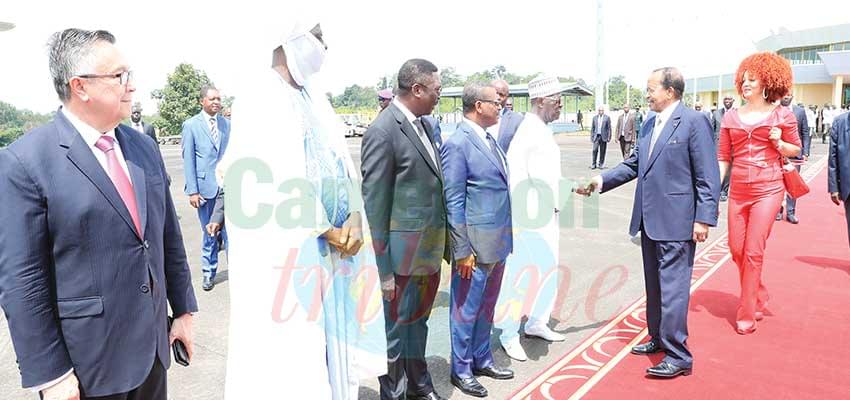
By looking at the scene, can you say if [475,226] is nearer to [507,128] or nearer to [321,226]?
[321,226]

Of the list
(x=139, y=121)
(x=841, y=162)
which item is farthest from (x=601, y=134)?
(x=139, y=121)

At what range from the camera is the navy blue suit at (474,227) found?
10.8ft

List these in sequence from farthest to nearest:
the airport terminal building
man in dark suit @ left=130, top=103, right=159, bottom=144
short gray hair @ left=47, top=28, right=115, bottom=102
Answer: the airport terminal building < man in dark suit @ left=130, top=103, right=159, bottom=144 < short gray hair @ left=47, top=28, right=115, bottom=102

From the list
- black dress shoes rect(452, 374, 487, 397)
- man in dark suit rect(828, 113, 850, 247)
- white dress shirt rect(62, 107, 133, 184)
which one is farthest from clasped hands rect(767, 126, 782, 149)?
white dress shirt rect(62, 107, 133, 184)

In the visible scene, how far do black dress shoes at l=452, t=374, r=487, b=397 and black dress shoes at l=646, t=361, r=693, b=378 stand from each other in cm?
109

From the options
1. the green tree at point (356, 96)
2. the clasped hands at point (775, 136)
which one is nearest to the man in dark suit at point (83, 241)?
the clasped hands at point (775, 136)

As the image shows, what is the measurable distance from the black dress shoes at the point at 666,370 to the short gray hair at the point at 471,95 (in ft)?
6.57

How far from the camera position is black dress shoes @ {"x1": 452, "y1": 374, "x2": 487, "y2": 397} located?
11.0ft

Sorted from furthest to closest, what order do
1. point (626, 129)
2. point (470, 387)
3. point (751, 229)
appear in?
point (626, 129), point (751, 229), point (470, 387)

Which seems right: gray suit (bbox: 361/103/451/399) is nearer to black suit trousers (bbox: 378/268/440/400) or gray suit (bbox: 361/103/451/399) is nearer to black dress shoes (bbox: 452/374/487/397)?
black suit trousers (bbox: 378/268/440/400)

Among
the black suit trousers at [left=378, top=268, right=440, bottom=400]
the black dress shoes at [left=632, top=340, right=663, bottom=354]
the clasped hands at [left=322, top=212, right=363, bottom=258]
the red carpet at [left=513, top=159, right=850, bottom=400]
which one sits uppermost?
the clasped hands at [left=322, top=212, right=363, bottom=258]

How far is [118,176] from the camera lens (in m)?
1.91

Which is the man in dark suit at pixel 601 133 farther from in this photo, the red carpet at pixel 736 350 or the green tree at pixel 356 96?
the green tree at pixel 356 96

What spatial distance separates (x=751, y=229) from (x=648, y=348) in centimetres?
127
